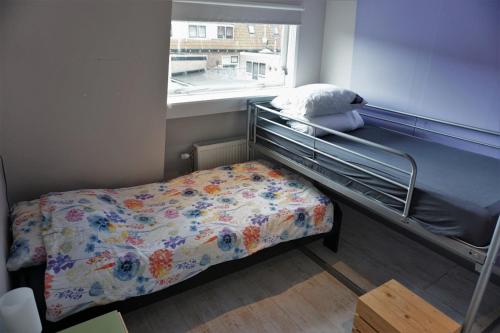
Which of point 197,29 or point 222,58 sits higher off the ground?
point 197,29

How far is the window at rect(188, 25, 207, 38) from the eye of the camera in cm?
263

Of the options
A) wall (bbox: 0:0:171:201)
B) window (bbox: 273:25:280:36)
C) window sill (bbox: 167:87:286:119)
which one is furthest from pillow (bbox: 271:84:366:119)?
wall (bbox: 0:0:171:201)

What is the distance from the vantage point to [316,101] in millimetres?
2578

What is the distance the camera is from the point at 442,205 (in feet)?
5.56

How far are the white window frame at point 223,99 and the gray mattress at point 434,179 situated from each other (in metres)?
0.36

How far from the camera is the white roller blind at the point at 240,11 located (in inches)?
96.2

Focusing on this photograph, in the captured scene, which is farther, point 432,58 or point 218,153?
point 218,153

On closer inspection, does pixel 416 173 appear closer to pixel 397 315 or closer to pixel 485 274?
pixel 485 274

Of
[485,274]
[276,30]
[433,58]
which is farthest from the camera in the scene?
[276,30]

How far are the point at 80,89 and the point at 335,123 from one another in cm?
170

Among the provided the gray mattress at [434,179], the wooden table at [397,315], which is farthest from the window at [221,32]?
the wooden table at [397,315]

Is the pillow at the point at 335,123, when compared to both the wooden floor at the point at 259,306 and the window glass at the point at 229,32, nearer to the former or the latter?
the window glass at the point at 229,32

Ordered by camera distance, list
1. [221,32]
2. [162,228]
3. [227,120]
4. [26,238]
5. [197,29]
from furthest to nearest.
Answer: [227,120], [221,32], [197,29], [162,228], [26,238]

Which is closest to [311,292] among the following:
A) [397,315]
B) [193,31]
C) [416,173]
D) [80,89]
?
[397,315]
